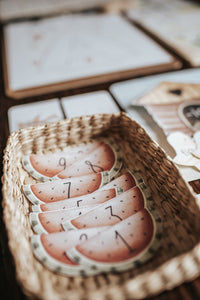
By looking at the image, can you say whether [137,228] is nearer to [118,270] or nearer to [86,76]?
[118,270]

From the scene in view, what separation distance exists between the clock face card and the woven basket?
398mm

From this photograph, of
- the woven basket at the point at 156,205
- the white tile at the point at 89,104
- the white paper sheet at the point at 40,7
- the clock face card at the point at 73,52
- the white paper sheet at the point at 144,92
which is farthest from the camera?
the white paper sheet at the point at 40,7

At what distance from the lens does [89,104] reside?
3.05ft

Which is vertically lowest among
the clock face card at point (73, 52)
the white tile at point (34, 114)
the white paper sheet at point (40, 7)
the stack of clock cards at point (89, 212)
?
the stack of clock cards at point (89, 212)

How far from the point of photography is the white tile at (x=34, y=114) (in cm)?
85

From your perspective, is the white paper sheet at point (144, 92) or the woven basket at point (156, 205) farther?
the white paper sheet at point (144, 92)

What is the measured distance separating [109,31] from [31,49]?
475 millimetres

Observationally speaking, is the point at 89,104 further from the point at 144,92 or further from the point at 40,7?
the point at 40,7

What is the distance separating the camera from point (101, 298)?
0.36m

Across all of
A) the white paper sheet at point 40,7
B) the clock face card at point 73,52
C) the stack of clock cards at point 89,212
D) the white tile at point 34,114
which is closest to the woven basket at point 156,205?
the stack of clock cards at point 89,212

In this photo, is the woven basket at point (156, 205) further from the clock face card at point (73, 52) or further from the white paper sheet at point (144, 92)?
the clock face card at point (73, 52)

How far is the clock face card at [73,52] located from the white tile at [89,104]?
0.11 metres

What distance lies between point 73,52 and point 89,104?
455mm

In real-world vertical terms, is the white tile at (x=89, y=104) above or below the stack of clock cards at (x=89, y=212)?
above
